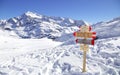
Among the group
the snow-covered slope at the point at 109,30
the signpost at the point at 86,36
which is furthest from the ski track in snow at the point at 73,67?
the snow-covered slope at the point at 109,30

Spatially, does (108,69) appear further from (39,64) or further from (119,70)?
(39,64)

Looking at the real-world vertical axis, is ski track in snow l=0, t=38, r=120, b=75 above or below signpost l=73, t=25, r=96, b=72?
below

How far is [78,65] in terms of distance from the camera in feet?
48.2

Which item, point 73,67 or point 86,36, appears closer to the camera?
point 86,36

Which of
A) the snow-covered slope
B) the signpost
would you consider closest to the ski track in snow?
the signpost

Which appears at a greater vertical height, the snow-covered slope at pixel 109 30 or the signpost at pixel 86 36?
the snow-covered slope at pixel 109 30

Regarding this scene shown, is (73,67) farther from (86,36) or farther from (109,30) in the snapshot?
(109,30)

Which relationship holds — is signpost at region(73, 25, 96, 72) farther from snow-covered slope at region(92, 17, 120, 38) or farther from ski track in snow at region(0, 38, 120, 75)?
snow-covered slope at region(92, 17, 120, 38)

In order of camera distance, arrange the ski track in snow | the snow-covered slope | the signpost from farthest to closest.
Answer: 1. the snow-covered slope
2. the ski track in snow
3. the signpost

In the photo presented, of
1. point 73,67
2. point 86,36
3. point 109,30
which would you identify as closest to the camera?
point 86,36

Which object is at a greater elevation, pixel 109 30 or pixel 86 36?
pixel 109 30

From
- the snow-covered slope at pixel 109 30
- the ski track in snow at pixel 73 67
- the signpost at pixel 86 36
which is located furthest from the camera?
the snow-covered slope at pixel 109 30

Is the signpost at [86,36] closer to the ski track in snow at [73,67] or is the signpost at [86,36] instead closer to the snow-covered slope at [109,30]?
the ski track in snow at [73,67]

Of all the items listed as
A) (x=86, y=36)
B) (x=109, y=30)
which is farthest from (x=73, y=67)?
(x=109, y=30)
